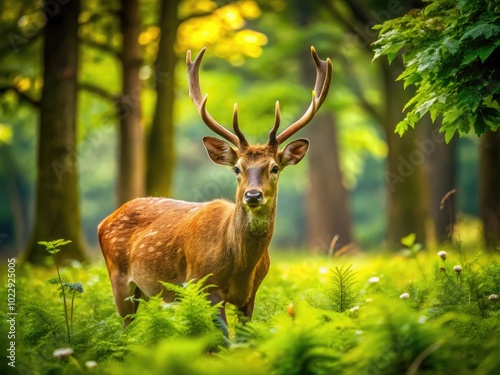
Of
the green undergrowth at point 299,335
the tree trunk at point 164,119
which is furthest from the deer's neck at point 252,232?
the tree trunk at point 164,119

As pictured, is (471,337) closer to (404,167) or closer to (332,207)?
(404,167)

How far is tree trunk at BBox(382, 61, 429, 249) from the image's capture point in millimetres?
14586

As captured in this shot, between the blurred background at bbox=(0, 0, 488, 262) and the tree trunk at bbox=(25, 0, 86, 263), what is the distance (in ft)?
0.07

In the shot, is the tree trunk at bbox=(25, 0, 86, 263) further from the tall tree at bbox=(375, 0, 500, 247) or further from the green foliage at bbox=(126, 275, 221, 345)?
the tall tree at bbox=(375, 0, 500, 247)

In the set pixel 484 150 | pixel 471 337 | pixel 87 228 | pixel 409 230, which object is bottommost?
pixel 87 228

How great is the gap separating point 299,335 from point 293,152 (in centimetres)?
308

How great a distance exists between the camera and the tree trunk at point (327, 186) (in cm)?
2334

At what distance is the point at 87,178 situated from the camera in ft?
133

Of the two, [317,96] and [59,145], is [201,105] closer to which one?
[317,96]

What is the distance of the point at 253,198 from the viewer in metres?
6.08

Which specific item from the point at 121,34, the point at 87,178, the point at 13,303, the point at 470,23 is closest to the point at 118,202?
the point at 121,34

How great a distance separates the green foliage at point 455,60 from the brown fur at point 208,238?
1.40m

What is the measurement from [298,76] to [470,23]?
1870cm

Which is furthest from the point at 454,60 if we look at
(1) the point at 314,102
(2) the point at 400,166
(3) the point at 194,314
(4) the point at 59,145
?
(2) the point at 400,166
